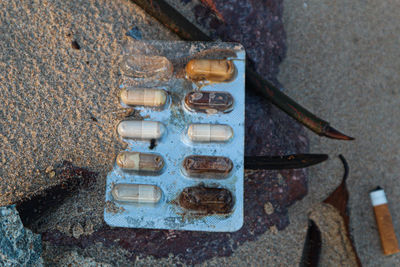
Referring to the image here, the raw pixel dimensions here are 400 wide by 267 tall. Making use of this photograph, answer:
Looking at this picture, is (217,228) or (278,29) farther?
(278,29)

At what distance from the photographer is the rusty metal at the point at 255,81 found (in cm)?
135

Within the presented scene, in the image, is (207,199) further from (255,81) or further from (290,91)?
(290,91)

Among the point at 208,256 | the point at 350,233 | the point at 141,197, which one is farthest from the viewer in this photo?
the point at 350,233

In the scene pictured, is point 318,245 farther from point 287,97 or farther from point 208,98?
point 208,98

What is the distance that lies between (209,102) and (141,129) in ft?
0.80

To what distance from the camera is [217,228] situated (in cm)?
128

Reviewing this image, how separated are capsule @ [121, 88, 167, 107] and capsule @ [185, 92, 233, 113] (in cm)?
9

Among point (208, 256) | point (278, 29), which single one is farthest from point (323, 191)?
point (278, 29)

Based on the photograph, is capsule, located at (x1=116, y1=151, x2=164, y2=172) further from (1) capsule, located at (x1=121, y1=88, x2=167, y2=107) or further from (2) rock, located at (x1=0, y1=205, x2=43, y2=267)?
(2) rock, located at (x1=0, y1=205, x2=43, y2=267)

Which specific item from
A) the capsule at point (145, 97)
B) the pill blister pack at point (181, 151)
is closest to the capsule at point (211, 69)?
the pill blister pack at point (181, 151)

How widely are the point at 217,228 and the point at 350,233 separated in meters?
0.54

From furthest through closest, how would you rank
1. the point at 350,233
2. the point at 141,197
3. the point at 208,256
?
the point at 350,233 → the point at 208,256 → the point at 141,197

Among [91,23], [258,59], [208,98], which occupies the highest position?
[91,23]

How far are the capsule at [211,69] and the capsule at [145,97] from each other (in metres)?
0.13
